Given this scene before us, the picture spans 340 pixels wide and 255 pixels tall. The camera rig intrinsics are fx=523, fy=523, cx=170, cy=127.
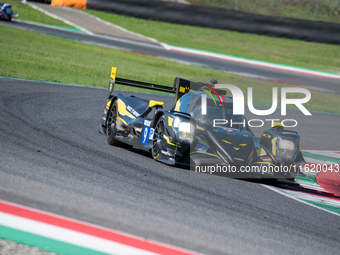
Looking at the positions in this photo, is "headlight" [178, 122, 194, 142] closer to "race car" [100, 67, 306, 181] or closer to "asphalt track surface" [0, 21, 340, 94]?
"race car" [100, 67, 306, 181]

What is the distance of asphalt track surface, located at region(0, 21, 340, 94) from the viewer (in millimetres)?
19703

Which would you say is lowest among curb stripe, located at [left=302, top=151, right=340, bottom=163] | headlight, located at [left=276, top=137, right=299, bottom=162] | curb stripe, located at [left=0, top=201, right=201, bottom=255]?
curb stripe, located at [left=302, top=151, right=340, bottom=163]

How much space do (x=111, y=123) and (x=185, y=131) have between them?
201 centimetres

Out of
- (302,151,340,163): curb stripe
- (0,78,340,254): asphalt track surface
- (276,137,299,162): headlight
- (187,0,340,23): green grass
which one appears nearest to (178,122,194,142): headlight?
(0,78,340,254): asphalt track surface

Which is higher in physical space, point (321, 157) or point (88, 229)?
point (88, 229)

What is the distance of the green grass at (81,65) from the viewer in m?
15.0

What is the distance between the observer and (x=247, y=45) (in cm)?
2570

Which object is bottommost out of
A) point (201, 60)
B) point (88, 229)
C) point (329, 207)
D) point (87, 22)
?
point (329, 207)

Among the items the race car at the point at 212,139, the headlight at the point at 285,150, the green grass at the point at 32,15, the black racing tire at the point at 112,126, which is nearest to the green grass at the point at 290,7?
the green grass at the point at 32,15

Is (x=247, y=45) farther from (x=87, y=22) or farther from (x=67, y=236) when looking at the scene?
(x=67, y=236)

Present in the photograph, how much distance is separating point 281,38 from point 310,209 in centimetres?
2104

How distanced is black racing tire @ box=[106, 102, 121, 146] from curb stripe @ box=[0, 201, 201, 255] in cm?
392

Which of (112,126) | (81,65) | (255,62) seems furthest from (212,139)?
(255,62)

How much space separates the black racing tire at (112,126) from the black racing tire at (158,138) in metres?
1.05
